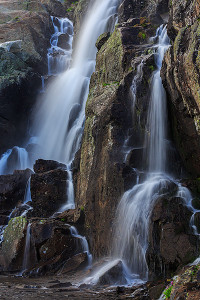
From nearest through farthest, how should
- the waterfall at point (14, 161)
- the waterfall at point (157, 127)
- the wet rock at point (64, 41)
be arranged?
the waterfall at point (157, 127) → the waterfall at point (14, 161) → the wet rock at point (64, 41)

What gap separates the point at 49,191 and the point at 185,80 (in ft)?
33.2

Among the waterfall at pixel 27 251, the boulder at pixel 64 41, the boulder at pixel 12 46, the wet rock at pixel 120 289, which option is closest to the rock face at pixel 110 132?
the waterfall at pixel 27 251

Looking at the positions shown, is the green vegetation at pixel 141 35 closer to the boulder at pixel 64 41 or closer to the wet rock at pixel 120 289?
the wet rock at pixel 120 289

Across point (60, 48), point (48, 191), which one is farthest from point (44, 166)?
point (60, 48)

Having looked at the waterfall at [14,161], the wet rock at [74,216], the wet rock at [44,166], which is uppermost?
the waterfall at [14,161]

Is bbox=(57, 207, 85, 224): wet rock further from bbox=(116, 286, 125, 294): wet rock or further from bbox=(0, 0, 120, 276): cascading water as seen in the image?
bbox=(116, 286, 125, 294): wet rock

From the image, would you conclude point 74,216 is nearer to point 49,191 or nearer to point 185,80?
point 49,191

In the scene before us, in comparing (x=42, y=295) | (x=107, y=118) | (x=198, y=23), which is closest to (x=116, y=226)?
(x=42, y=295)

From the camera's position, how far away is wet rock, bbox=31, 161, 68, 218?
19031mm

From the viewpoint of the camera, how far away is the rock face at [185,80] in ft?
41.1

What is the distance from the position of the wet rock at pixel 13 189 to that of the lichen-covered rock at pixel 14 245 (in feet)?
16.5

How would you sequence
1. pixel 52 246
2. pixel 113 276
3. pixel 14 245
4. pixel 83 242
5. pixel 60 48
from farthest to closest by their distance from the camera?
pixel 60 48
pixel 83 242
pixel 14 245
pixel 52 246
pixel 113 276

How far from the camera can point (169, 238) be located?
35.8 feet

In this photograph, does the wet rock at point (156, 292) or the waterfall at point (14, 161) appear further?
the waterfall at point (14, 161)
